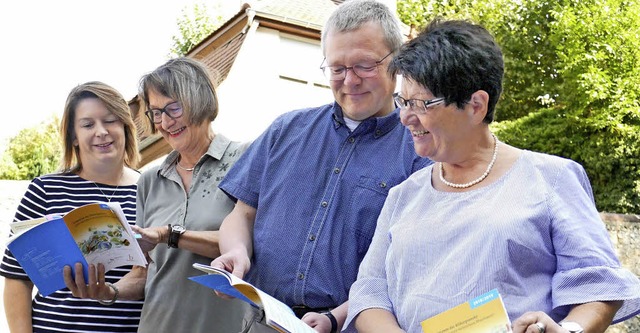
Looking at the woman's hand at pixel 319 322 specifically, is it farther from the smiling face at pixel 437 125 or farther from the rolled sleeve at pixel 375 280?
the smiling face at pixel 437 125

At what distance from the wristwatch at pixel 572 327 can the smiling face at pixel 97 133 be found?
2572mm

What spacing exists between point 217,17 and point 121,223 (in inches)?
1366

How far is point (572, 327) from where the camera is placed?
203cm

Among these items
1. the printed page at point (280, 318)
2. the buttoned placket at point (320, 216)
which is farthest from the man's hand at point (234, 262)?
the printed page at point (280, 318)

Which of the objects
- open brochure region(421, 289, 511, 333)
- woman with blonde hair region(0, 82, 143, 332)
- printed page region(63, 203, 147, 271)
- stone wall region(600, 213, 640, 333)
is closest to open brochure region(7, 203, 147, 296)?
printed page region(63, 203, 147, 271)

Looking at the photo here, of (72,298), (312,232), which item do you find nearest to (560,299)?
(312,232)

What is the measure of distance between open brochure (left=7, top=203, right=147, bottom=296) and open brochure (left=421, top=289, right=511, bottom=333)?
1.52 metres

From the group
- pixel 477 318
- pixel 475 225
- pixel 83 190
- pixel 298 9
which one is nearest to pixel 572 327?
pixel 477 318

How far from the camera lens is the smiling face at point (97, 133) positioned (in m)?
4.04

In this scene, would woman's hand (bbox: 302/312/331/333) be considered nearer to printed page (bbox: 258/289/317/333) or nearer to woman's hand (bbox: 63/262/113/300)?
printed page (bbox: 258/289/317/333)

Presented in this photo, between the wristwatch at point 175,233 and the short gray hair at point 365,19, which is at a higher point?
the short gray hair at point 365,19

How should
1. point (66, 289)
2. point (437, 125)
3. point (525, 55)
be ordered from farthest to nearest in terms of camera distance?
point (525, 55) → point (66, 289) → point (437, 125)

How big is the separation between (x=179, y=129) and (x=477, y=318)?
201cm

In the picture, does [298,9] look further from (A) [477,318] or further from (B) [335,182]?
(A) [477,318]
